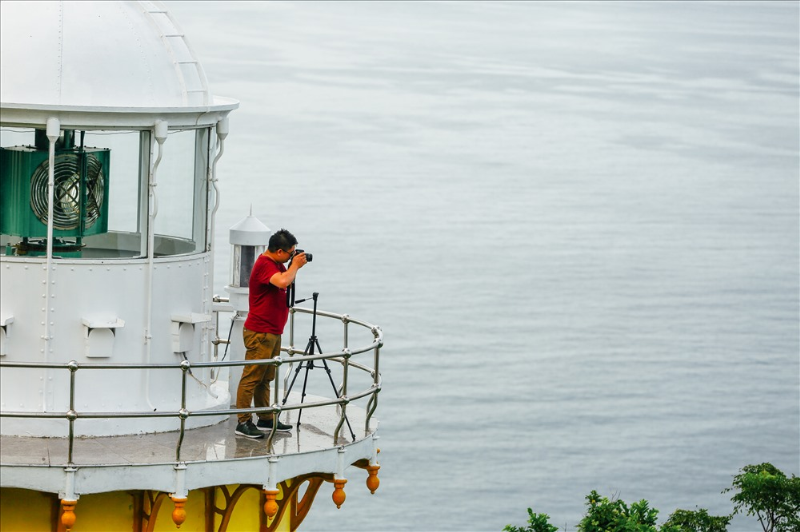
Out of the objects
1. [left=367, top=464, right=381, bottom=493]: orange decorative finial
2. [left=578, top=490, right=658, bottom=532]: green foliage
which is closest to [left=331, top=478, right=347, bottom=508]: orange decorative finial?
[left=367, top=464, right=381, bottom=493]: orange decorative finial

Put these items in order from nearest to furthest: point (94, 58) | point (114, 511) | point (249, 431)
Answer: point (114, 511) < point (94, 58) < point (249, 431)

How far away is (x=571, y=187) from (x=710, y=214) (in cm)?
1100

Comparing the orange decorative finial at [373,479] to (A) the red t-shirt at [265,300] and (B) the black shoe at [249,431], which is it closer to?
(B) the black shoe at [249,431]

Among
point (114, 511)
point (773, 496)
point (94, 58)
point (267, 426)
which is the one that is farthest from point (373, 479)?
point (773, 496)

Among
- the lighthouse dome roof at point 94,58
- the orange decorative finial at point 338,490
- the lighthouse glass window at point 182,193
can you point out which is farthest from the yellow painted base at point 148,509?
the lighthouse dome roof at point 94,58

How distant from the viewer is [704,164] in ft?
468

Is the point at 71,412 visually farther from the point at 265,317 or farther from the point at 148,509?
the point at 265,317

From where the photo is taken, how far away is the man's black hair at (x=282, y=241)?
1595 cm

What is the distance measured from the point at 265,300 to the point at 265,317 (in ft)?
0.55

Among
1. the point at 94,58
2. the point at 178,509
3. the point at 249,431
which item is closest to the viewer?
the point at 178,509

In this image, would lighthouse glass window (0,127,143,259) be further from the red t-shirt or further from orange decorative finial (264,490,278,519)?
orange decorative finial (264,490,278,519)

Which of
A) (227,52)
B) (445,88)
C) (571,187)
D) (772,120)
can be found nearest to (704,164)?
(571,187)

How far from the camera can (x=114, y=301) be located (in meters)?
15.5

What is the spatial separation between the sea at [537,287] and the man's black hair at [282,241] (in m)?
41.5
